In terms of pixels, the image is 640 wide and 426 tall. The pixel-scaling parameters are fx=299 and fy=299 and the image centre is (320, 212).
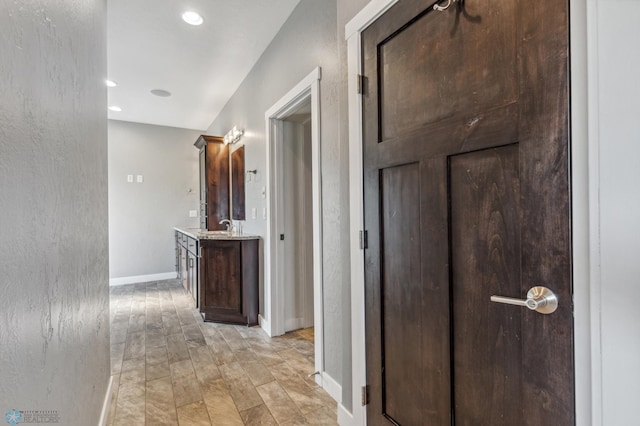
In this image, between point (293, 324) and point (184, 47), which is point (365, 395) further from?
→ point (184, 47)

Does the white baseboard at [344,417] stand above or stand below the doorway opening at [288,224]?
below

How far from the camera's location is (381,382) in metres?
1.37

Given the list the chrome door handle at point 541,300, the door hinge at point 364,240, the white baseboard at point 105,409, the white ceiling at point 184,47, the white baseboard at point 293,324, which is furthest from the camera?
the white baseboard at point 293,324

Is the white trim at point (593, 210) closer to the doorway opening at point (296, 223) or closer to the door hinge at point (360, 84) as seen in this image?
the door hinge at point (360, 84)

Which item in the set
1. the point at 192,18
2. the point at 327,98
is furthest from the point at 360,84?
the point at 192,18

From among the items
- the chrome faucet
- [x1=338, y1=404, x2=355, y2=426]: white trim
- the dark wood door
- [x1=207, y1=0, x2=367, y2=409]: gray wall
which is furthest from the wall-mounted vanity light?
[x1=338, y1=404, x2=355, y2=426]: white trim

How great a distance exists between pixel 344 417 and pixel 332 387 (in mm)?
320

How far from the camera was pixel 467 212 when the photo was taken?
1003mm

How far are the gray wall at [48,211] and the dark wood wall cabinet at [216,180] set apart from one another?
301 centimetres

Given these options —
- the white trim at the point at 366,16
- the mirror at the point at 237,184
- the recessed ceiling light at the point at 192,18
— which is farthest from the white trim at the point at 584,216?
the mirror at the point at 237,184

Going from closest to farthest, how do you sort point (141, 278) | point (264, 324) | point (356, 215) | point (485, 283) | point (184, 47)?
point (485, 283) → point (356, 215) → point (184, 47) → point (264, 324) → point (141, 278)

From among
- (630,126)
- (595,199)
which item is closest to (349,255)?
(595,199)

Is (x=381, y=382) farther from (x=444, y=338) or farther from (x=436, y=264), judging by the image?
(x=436, y=264)

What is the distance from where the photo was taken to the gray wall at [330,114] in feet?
5.39
